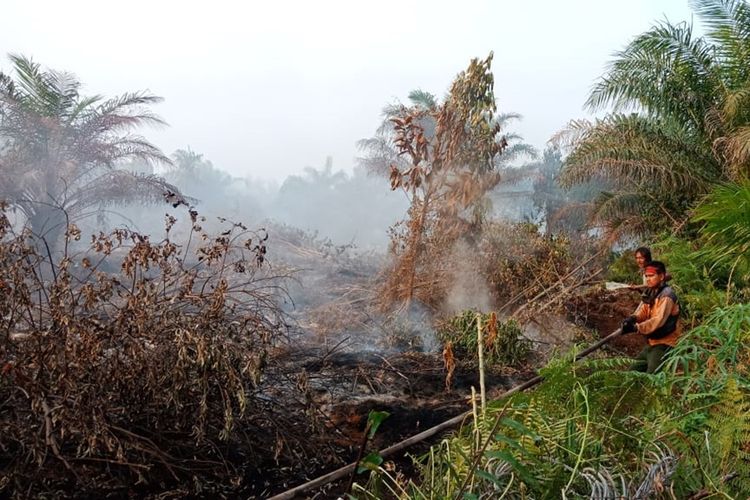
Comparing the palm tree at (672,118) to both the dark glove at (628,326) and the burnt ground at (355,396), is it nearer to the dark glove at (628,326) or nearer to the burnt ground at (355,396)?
the burnt ground at (355,396)

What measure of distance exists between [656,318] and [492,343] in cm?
266

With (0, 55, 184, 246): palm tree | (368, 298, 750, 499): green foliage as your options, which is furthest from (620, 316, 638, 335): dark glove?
(0, 55, 184, 246): palm tree

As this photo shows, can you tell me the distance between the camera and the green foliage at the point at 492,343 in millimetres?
7086

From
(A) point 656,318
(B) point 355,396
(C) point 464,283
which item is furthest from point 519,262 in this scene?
(B) point 355,396

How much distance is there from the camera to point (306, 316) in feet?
31.8

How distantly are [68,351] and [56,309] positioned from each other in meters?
0.36

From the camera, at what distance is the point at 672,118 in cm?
1025

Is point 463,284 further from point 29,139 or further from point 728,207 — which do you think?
point 29,139

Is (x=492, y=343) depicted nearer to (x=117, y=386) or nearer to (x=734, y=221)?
(x=734, y=221)

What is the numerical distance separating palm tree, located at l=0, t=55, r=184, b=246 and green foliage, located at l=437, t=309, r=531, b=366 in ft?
29.8

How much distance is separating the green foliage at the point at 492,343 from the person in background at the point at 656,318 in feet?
7.45

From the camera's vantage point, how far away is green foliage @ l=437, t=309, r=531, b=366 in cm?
Result: 709

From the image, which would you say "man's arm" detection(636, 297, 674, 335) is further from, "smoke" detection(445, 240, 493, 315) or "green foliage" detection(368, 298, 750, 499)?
"smoke" detection(445, 240, 493, 315)

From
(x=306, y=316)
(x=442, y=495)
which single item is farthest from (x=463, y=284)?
(x=442, y=495)
